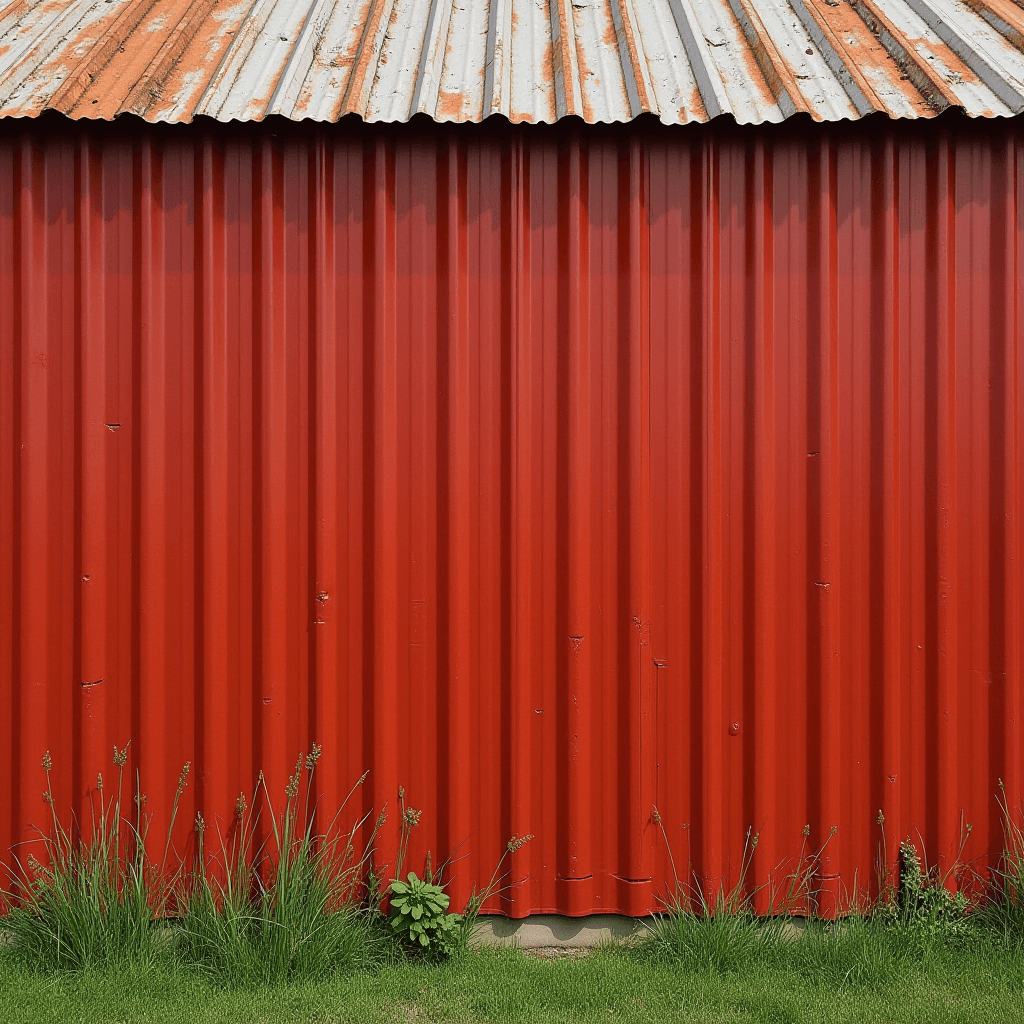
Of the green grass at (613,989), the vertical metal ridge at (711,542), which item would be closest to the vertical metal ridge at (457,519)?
the green grass at (613,989)

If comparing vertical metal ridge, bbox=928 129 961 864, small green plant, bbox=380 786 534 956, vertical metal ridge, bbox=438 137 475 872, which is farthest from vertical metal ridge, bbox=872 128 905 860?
vertical metal ridge, bbox=438 137 475 872

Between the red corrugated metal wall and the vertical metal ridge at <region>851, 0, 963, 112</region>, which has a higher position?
the vertical metal ridge at <region>851, 0, 963, 112</region>

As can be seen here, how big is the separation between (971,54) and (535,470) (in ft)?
8.20

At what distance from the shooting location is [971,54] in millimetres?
2918

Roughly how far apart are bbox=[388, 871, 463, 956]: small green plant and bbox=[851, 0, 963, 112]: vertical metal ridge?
353 centimetres

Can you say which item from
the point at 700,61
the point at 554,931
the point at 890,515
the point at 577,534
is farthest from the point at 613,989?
the point at 700,61

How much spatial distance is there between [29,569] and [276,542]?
3.27 feet

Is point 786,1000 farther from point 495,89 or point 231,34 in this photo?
point 231,34

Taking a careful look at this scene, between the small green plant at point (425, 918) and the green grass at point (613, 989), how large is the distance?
70 millimetres

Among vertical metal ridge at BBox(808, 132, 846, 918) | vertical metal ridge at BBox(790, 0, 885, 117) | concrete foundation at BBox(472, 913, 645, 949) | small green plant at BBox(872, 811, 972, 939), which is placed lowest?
concrete foundation at BBox(472, 913, 645, 949)

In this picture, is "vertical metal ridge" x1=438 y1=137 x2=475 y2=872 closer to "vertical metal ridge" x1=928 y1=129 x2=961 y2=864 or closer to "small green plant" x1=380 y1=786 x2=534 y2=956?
"small green plant" x1=380 y1=786 x2=534 y2=956

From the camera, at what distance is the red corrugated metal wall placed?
2822 millimetres

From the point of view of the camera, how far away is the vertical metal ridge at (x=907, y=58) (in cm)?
271

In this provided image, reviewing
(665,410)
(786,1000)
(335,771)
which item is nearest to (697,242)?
(665,410)
